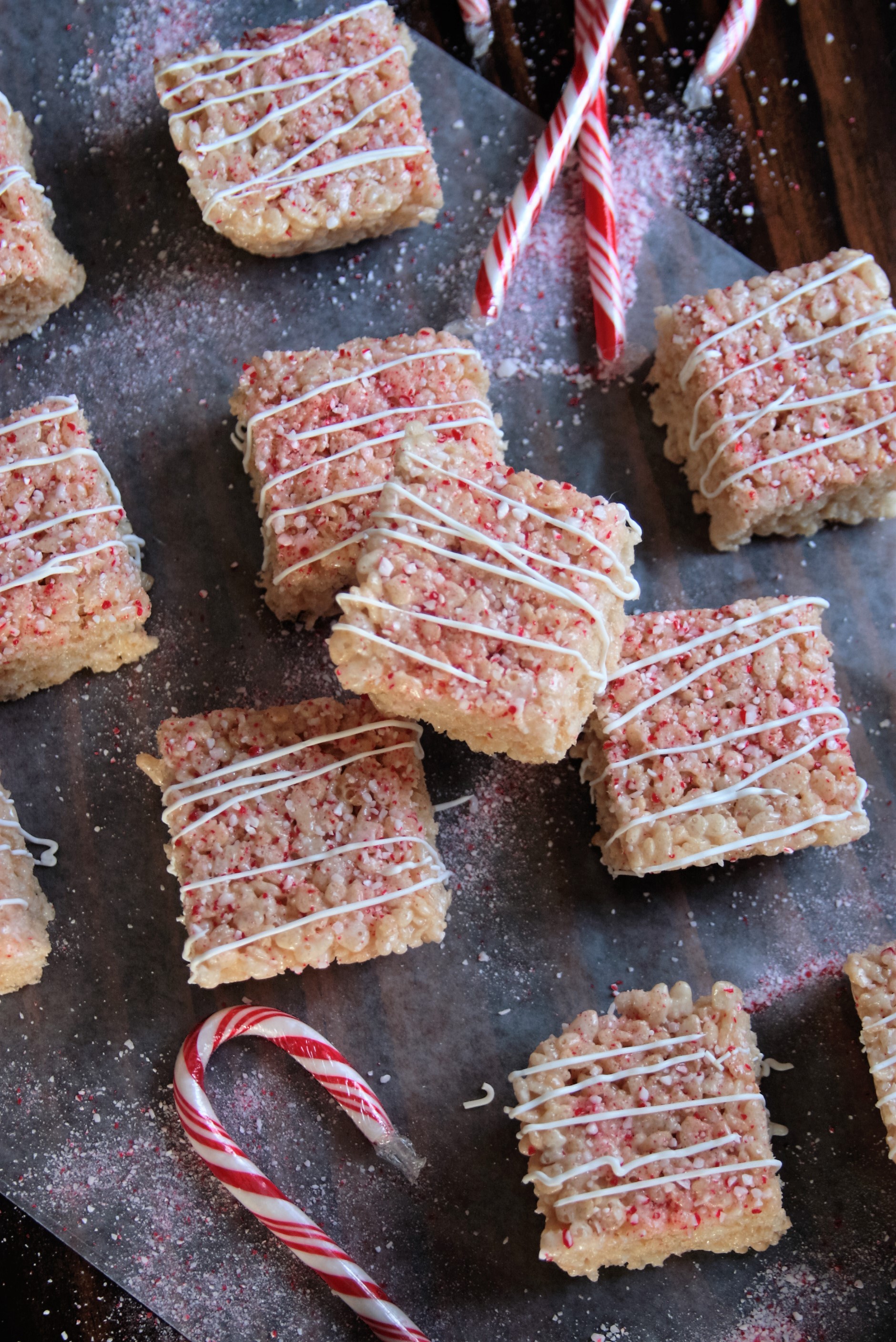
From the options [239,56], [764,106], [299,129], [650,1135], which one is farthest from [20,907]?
[764,106]

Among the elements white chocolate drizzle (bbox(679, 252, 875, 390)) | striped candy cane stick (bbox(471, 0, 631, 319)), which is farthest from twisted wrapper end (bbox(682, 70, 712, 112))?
white chocolate drizzle (bbox(679, 252, 875, 390))

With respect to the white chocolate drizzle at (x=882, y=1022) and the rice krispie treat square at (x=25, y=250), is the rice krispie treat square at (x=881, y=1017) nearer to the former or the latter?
the white chocolate drizzle at (x=882, y=1022)

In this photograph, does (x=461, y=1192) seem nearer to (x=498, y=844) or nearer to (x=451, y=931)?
(x=451, y=931)

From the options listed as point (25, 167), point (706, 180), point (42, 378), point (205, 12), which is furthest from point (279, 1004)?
→ point (205, 12)

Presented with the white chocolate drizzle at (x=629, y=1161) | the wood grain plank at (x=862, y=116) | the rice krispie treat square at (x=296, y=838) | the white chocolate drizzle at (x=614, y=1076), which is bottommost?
the white chocolate drizzle at (x=629, y=1161)

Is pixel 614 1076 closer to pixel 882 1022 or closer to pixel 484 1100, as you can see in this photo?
pixel 484 1100

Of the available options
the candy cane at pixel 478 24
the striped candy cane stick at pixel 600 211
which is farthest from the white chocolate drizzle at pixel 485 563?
the candy cane at pixel 478 24
